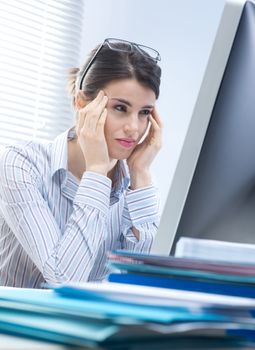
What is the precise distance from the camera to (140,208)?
6.42 ft

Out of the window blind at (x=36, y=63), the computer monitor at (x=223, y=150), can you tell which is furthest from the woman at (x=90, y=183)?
the computer monitor at (x=223, y=150)

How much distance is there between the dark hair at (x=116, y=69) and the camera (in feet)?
6.75

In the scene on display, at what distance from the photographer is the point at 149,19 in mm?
2920

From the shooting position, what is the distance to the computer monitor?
677mm

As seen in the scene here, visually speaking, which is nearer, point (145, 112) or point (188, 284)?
point (188, 284)

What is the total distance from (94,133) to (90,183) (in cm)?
23

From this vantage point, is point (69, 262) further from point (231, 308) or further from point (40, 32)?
point (231, 308)

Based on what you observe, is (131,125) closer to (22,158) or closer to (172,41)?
(22,158)

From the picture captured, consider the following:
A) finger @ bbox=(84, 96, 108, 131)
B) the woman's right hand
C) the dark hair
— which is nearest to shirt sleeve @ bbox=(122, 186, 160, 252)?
the woman's right hand

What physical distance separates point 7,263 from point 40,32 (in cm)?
117

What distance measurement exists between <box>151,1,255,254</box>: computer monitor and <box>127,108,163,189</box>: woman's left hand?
1336 mm

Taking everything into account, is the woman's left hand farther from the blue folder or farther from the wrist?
the blue folder

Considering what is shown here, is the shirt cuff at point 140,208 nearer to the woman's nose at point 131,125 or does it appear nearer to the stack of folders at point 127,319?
the woman's nose at point 131,125

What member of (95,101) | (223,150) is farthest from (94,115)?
(223,150)
